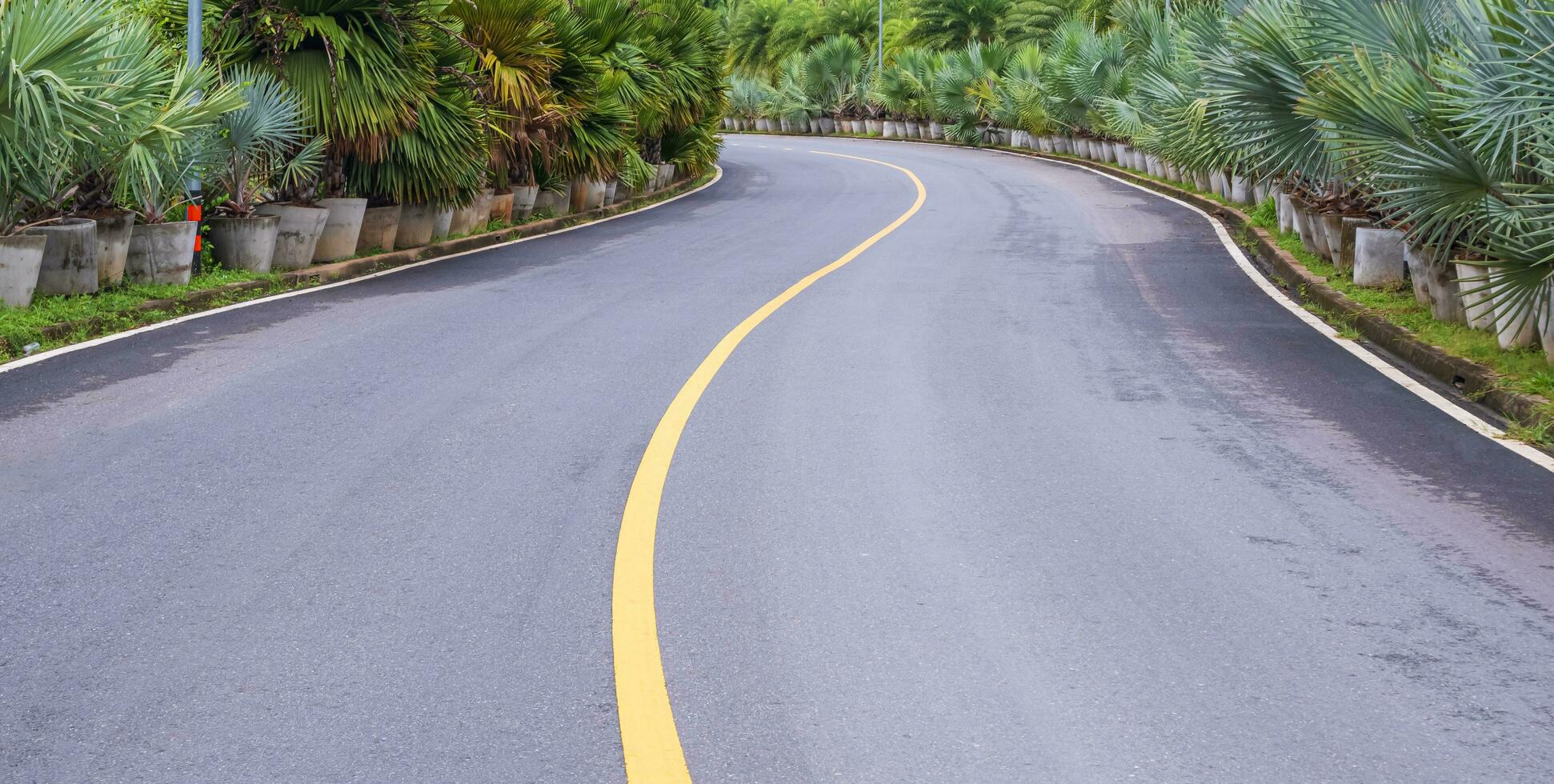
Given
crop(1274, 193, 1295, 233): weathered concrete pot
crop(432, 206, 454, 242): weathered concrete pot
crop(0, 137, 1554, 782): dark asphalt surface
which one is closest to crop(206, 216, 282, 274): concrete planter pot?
crop(0, 137, 1554, 782): dark asphalt surface

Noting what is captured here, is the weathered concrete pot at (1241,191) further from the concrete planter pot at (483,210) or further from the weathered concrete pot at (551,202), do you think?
the concrete planter pot at (483,210)

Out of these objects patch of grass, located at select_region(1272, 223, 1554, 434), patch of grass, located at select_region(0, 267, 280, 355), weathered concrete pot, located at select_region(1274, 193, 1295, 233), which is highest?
weathered concrete pot, located at select_region(1274, 193, 1295, 233)

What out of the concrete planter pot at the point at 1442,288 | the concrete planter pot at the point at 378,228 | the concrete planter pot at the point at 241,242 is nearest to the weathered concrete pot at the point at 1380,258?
the concrete planter pot at the point at 1442,288

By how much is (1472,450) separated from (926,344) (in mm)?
4013

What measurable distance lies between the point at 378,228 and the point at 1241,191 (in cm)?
1347

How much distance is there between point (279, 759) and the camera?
4.01 metres

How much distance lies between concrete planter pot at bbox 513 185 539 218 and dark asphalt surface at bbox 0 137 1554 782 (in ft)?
32.4

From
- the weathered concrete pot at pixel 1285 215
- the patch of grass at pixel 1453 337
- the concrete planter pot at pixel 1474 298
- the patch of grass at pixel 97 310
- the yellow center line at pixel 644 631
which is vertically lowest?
the yellow center line at pixel 644 631

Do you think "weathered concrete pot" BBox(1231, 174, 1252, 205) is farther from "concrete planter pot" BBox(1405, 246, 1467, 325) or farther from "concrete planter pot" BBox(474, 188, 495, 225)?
"concrete planter pot" BBox(1405, 246, 1467, 325)

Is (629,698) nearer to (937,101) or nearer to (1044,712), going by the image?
(1044,712)

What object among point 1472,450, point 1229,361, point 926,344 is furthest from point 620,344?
point 1472,450

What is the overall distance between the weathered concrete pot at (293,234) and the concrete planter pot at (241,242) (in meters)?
0.51

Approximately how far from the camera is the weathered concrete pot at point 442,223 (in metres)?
17.9

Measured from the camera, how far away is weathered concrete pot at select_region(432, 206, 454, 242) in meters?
→ 17.9
